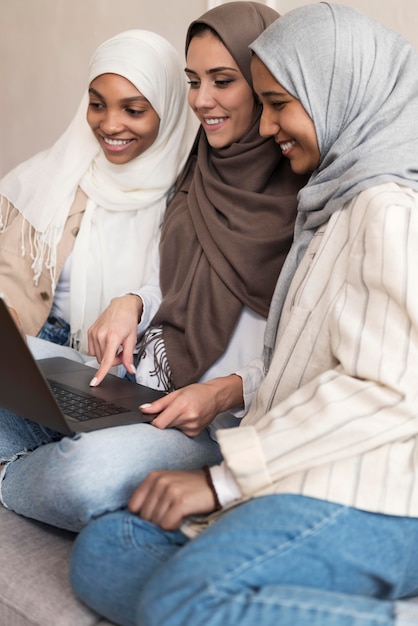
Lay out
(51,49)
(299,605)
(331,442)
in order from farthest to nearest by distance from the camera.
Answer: (51,49) → (331,442) → (299,605)

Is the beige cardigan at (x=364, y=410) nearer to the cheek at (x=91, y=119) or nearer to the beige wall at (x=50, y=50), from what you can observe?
the cheek at (x=91, y=119)

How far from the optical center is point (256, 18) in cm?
178

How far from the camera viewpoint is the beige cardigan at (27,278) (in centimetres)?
208

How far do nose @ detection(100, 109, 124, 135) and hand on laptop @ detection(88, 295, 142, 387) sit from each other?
0.46 m

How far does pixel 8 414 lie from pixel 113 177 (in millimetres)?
752

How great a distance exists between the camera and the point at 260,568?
1062 mm

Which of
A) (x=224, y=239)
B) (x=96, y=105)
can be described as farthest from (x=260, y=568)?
(x=96, y=105)

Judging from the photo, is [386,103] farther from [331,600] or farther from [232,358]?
[331,600]

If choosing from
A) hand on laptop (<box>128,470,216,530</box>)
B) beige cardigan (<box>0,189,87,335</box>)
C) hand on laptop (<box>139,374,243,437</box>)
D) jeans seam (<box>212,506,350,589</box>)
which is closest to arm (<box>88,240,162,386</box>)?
hand on laptop (<box>139,374,243,437</box>)

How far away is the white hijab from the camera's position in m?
2.05

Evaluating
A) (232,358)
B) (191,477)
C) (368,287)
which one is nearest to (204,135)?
(232,358)

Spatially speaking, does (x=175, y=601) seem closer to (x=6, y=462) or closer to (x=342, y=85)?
(x=6, y=462)

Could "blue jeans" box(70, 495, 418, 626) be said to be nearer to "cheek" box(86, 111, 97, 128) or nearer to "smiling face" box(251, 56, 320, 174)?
"smiling face" box(251, 56, 320, 174)

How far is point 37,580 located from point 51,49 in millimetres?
2374
